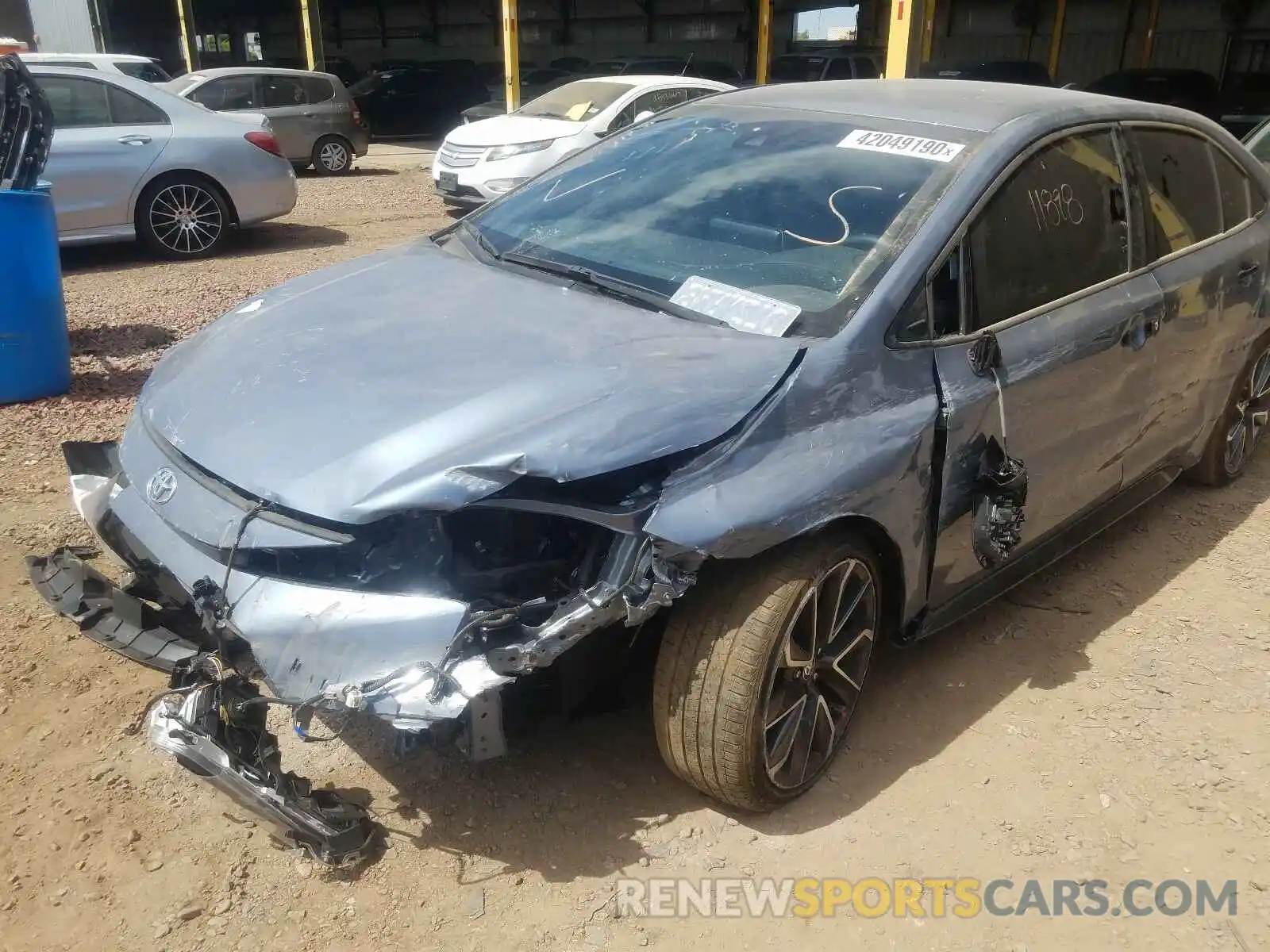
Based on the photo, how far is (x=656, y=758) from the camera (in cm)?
287

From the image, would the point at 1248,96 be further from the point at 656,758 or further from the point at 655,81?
the point at 656,758

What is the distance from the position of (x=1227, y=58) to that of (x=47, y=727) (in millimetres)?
26888

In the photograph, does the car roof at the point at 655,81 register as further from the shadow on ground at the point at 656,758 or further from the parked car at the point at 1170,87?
the parked car at the point at 1170,87

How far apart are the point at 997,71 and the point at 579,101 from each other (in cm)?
1090

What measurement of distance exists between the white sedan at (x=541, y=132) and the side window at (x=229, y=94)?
3.72 meters

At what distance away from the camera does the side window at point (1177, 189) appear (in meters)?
3.56

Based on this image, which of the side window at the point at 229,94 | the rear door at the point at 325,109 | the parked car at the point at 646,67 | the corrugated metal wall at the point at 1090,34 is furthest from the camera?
the corrugated metal wall at the point at 1090,34

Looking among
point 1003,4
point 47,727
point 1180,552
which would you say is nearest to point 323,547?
point 47,727

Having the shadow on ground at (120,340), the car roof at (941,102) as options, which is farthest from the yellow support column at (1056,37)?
the car roof at (941,102)

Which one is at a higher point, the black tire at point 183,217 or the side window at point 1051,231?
the side window at point 1051,231

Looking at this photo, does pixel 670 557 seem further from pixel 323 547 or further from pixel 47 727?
pixel 47 727

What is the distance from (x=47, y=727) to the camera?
112 inches

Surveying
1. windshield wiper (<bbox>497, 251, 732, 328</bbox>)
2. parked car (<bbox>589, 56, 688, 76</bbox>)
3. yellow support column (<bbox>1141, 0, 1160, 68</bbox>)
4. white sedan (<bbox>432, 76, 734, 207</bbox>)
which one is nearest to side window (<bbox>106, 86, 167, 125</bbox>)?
white sedan (<bbox>432, 76, 734, 207</bbox>)

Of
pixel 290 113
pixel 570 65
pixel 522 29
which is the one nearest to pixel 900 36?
pixel 290 113
